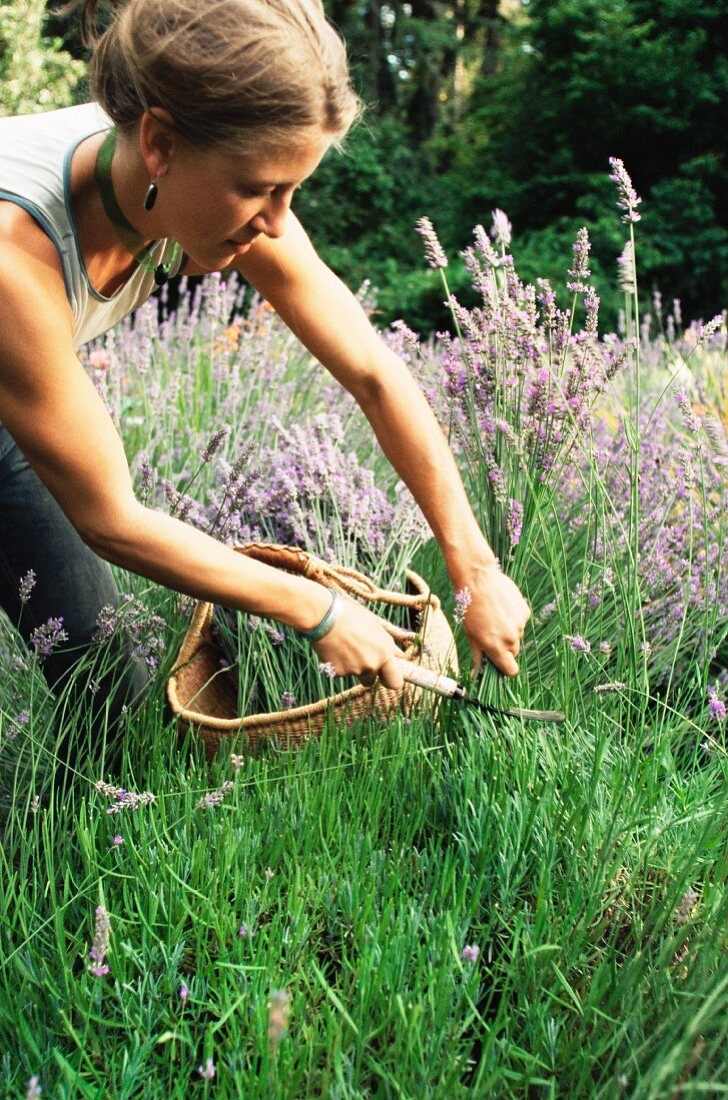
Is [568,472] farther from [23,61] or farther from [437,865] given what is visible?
[23,61]

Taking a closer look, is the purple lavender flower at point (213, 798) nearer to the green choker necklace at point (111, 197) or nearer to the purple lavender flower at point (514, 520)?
the purple lavender flower at point (514, 520)

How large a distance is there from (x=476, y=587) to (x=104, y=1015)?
1.03 meters

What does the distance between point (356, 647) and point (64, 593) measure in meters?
0.65

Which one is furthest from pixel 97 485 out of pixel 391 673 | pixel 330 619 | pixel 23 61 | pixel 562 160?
pixel 562 160

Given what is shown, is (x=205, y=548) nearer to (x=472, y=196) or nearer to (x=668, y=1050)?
(x=668, y=1050)

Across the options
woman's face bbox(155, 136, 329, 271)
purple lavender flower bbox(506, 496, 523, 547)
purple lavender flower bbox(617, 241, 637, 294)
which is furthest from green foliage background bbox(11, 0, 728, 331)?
woman's face bbox(155, 136, 329, 271)

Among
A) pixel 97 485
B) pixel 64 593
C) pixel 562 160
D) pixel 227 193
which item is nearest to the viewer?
pixel 227 193

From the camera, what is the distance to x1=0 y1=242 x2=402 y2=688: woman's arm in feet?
5.21

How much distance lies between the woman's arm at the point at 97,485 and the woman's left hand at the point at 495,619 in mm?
186

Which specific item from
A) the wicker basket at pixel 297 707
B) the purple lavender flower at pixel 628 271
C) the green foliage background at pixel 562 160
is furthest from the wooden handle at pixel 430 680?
the green foliage background at pixel 562 160

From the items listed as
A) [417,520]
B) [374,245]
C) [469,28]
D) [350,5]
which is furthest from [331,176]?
[417,520]

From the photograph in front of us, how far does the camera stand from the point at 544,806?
1.67 metres

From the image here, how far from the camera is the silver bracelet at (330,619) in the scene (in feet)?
6.03

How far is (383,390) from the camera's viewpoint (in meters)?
2.18
